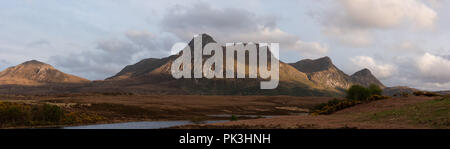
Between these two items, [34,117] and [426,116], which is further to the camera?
[34,117]

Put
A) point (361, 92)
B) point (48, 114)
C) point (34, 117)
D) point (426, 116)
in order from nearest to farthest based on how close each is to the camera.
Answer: point (426, 116), point (34, 117), point (48, 114), point (361, 92)

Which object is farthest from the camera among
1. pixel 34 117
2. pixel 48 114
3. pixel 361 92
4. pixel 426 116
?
pixel 361 92

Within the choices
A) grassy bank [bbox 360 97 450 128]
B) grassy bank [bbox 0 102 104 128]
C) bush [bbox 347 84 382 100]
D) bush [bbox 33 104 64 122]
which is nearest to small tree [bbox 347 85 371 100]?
bush [bbox 347 84 382 100]

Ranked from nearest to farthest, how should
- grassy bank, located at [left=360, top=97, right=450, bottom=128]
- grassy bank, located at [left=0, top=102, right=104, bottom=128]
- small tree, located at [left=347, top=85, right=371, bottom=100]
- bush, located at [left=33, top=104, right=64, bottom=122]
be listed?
grassy bank, located at [left=360, top=97, right=450, bottom=128]
grassy bank, located at [left=0, top=102, right=104, bottom=128]
bush, located at [left=33, top=104, right=64, bottom=122]
small tree, located at [left=347, top=85, right=371, bottom=100]

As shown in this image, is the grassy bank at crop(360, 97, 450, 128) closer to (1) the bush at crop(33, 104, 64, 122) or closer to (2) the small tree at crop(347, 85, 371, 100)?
(2) the small tree at crop(347, 85, 371, 100)

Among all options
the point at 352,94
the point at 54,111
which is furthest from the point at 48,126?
the point at 352,94

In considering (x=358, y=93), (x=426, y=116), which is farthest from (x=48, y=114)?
(x=358, y=93)

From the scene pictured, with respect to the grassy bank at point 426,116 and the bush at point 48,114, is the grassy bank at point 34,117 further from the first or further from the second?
the grassy bank at point 426,116

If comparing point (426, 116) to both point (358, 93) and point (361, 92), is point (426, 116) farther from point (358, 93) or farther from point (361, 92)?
point (358, 93)

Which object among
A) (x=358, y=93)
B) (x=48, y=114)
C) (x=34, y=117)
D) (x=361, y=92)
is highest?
(x=361, y=92)

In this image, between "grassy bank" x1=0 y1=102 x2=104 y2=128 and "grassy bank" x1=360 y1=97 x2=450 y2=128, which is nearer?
"grassy bank" x1=360 y1=97 x2=450 y2=128

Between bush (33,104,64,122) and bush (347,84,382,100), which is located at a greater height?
bush (347,84,382,100)

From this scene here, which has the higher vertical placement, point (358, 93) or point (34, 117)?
point (358, 93)
